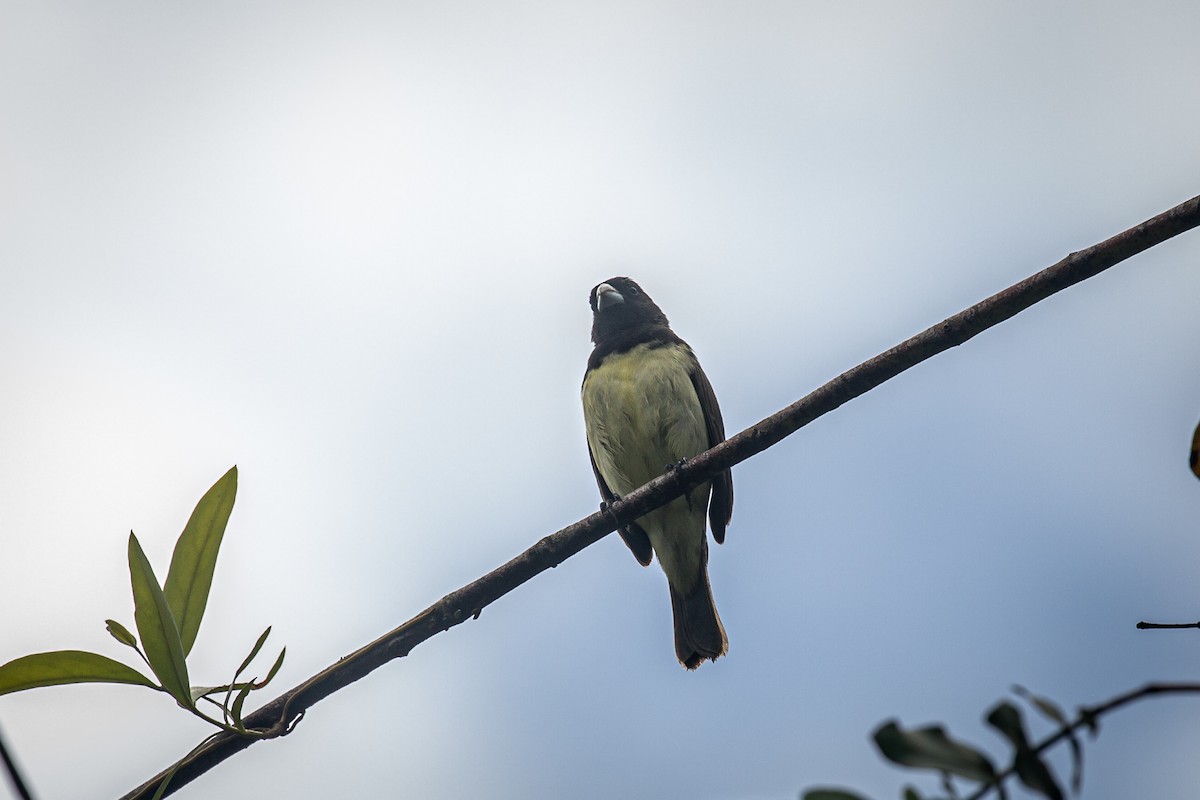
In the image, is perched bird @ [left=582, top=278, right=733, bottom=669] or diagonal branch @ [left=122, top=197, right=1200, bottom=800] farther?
perched bird @ [left=582, top=278, right=733, bottom=669]

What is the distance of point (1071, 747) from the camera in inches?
32.4

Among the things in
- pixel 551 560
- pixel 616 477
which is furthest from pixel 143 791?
pixel 616 477

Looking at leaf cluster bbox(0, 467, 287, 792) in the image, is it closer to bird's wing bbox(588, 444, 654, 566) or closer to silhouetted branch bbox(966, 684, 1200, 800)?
silhouetted branch bbox(966, 684, 1200, 800)

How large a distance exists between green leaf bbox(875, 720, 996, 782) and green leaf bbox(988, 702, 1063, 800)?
0.03 meters

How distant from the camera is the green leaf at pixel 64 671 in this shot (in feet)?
6.59

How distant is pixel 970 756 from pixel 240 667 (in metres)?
1.73

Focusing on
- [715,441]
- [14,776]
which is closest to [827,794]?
[14,776]

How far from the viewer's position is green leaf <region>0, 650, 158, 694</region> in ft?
6.59

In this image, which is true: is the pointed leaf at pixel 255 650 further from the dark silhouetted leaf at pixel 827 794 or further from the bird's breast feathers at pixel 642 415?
the bird's breast feathers at pixel 642 415

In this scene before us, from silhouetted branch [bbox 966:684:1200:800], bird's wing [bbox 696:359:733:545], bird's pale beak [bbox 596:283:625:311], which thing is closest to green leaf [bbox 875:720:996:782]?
silhouetted branch [bbox 966:684:1200:800]

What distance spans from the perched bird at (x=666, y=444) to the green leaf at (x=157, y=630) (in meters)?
3.61

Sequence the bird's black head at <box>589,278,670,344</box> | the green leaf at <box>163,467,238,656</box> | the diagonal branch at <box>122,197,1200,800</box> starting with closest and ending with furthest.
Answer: the diagonal branch at <box>122,197,1200,800</box> < the green leaf at <box>163,467,238,656</box> < the bird's black head at <box>589,278,670,344</box>

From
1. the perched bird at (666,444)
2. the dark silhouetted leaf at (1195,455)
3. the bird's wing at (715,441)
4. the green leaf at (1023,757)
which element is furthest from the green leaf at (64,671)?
the bird's wing at (715,441)

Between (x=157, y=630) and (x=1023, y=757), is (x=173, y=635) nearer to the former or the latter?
(x=157, y=630)
